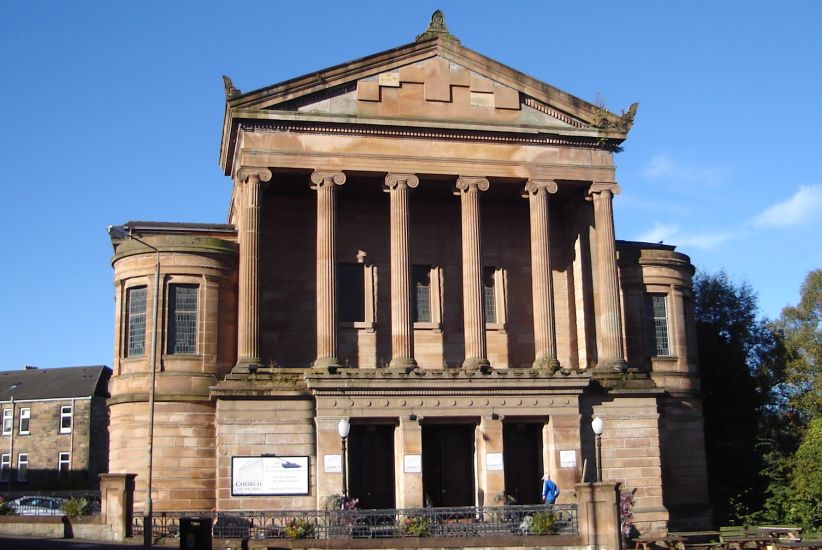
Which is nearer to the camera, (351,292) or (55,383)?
(351,292)

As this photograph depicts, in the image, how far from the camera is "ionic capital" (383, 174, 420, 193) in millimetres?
39219

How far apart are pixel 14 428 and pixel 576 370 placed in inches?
2146

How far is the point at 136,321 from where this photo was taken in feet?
126

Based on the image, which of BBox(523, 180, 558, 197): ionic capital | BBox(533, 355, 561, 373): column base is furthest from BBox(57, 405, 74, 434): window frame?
BBox(523, 180, 558, 197): ionic capital

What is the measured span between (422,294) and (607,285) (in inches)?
300

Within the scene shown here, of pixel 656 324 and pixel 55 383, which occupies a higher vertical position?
pixel 55 383

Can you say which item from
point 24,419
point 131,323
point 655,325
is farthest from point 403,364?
point 24,419

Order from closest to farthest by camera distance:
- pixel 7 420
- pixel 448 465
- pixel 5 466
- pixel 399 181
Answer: pixel 399 181 → pixel 448 465 → pixel 5 466 → pixel 7 420

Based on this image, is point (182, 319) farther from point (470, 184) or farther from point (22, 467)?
point (22, 467)

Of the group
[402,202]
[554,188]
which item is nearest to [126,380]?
[402,202]

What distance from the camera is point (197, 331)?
124 feet

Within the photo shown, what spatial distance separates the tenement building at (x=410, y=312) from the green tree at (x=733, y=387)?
629cm


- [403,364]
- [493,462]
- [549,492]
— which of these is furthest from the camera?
[403,364]

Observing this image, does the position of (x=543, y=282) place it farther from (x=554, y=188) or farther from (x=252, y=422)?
(x=252, y=422)
